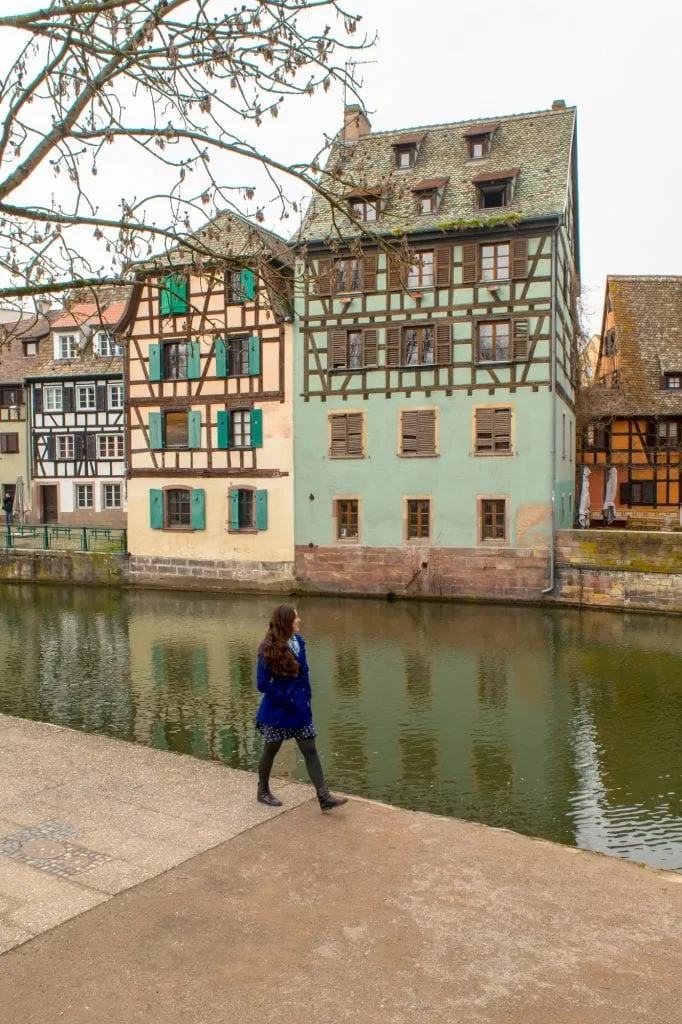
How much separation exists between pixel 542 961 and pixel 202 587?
21.3 metres

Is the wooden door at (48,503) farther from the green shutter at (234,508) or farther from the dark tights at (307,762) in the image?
the dark tights at (307,762)

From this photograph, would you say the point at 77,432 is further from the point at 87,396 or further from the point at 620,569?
the point at 620,569

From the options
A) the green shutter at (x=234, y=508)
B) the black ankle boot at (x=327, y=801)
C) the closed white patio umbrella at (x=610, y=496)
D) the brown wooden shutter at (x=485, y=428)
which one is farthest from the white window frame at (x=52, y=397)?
the black ankle boot at (x=327, y=801)

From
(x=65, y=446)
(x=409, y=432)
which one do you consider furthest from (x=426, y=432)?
(x=65, y=446)

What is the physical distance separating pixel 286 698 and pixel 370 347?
17827 millimetres

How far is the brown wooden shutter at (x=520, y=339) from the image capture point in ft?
71.6

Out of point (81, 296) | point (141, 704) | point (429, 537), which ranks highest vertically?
point (81, 296)

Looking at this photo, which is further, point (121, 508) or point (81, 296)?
point (121, 508)

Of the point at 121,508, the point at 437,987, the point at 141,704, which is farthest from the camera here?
the point at 121,508

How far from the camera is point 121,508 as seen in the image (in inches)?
1406

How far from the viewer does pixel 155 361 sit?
84.0 feet

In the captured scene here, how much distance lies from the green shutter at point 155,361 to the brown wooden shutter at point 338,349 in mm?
5346

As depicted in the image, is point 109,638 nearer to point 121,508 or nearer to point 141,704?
point 141,704

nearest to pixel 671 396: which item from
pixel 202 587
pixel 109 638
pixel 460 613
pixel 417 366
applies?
pixel 417 366
